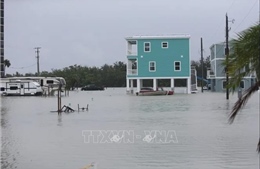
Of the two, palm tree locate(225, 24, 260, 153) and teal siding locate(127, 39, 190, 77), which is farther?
teal siding locate(127, 39, 190, 77)

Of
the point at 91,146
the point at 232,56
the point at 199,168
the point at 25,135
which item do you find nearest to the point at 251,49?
the point at 232,56

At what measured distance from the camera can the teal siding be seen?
61.0m

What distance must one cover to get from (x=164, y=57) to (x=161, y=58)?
1.37 feet

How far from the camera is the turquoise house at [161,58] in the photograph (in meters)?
61.0

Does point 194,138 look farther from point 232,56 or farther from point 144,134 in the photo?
point 232,56

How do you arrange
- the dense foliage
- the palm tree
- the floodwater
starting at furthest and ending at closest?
the dense foliage < the floodwater < the palm tree

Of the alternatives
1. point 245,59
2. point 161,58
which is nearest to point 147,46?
point 161,58

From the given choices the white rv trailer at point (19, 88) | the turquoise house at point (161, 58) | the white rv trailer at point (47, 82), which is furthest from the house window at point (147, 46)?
the white rv trailer at point (19, 88)

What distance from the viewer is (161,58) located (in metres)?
61.2

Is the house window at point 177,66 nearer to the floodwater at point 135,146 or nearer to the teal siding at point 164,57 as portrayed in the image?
the teal siding at point 164,57

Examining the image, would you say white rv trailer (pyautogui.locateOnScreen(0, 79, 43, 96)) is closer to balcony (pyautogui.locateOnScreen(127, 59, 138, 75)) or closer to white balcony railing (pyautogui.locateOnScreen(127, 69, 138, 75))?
white balcony railing (pyautogui.locateOnScreen(127, 69, 138, 75))

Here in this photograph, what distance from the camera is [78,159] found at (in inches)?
449

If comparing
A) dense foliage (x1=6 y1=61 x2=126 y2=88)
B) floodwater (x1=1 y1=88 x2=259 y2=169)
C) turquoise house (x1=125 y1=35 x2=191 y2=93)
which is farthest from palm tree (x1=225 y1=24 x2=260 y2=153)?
dense foliage (x1=6 y1=61 x2=126 y2=88)

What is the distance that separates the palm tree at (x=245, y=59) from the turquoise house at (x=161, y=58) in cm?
5486
